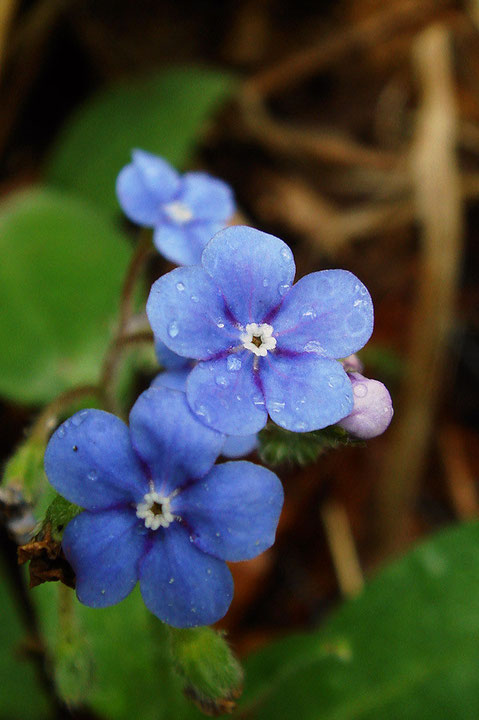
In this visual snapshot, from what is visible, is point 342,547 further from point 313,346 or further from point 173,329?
point 173,329

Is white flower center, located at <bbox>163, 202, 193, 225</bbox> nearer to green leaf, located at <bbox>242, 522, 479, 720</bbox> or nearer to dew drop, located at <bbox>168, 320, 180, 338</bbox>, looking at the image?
dew drop, located at <bbox>168, 320, 180, 338</bbox>

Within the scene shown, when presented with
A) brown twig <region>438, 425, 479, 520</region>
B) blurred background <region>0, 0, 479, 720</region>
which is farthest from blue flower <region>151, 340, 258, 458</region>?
brown twig <region>438, 425, 479, 520</region>

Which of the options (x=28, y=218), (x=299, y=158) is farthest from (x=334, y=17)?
(x=28, y=218)

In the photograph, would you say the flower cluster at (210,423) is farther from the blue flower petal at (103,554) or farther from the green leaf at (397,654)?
the green leaf at (397,654)

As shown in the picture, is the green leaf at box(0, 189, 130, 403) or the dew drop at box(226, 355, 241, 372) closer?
the dew drop at box(226, 355, 241, 372)

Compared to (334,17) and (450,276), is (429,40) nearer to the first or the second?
(334,17)

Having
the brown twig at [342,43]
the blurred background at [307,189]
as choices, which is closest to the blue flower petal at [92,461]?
the blurred background at [307,189]
